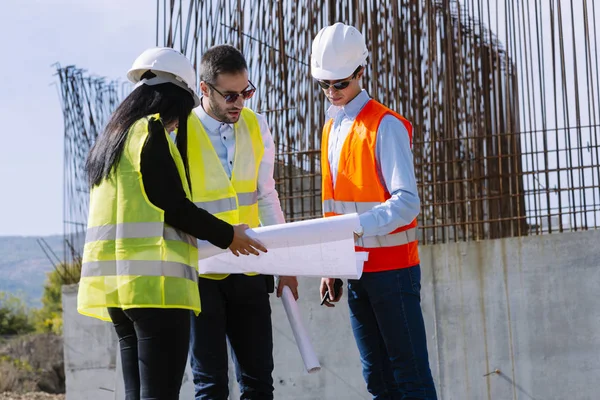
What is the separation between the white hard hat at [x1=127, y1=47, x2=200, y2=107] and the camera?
341 cm

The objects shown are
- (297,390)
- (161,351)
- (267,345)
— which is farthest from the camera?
(297,390)

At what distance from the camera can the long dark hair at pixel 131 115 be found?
127 inches

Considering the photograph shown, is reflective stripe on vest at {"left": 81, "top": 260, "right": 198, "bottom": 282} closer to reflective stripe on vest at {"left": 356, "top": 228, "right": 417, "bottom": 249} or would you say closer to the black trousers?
the black trousers

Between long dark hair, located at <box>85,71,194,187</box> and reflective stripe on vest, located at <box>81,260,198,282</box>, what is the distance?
0.91 ft

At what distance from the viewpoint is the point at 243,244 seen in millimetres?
3414

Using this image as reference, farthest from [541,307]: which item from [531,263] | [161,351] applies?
[161,351]

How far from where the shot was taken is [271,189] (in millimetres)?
4023

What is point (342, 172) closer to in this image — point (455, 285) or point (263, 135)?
point (263, 135)

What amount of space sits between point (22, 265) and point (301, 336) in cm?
14325

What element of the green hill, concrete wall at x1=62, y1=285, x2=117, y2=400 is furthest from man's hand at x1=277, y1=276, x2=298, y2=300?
the green hill

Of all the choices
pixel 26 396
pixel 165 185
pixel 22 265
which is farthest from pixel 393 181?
pixel 22 265

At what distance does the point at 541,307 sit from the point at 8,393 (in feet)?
33.3

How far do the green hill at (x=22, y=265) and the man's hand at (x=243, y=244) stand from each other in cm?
12660

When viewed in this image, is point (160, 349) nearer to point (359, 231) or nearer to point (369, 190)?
point (359, 231)
